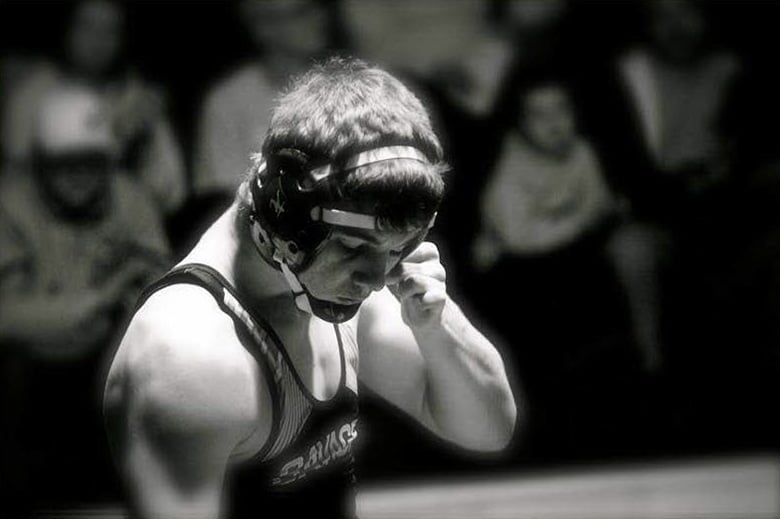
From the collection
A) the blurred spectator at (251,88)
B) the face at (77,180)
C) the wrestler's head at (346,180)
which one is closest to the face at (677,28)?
the blurred spectator at (251,88)

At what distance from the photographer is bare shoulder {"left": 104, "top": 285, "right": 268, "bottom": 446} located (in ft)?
7.34

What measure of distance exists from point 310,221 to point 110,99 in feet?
12.3

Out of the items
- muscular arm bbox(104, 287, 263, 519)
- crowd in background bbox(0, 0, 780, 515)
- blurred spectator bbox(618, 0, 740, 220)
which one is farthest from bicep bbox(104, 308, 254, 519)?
blurred spectator bbox(618, 0, 740, 220)

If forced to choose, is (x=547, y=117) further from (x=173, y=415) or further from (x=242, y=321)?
(x=173, y=415)

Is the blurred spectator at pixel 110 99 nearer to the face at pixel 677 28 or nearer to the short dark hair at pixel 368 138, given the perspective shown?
the face at pixel 677 28

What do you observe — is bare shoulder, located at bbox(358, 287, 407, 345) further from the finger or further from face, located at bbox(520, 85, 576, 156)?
face, located at bbox(520, 85, 576, 156)

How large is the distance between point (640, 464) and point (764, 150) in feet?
4.89

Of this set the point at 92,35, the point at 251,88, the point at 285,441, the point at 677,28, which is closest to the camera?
the point at 285,441

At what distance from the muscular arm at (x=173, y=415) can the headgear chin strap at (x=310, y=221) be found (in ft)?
0.63

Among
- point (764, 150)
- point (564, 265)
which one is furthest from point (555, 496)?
point (764, 150)

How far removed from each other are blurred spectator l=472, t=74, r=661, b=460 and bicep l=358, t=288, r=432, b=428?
3.40 meters

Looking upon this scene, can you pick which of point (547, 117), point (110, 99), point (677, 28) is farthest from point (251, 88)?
point (677, 28)

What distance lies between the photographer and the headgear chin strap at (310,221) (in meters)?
2.31

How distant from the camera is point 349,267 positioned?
2402 mm
